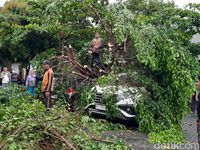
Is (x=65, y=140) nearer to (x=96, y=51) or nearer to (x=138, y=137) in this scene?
(x=138, y=137)

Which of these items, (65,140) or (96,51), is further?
(96,51)

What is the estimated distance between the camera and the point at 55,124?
19.5 feet

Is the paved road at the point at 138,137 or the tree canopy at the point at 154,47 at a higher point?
the tree canopy at the point at 154,47

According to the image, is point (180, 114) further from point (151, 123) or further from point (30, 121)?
point (30, 121)

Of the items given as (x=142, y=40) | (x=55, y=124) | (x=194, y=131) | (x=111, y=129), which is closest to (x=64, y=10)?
(x=142, y=40)

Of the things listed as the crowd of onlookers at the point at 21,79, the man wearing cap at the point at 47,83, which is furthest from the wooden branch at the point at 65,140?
the crowd of onlookers at the point at 21,79

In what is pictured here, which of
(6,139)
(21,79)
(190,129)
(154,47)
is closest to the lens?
(6,139)

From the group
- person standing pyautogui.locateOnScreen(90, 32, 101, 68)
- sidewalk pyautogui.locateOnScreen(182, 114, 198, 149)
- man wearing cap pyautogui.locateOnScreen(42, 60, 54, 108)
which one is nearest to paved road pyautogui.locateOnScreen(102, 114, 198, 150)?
sidewalk pyautogui.locateOnScreen(182, 114, 198, 149)

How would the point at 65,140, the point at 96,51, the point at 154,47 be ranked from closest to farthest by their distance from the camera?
the point at 65,140 → the point at 154,47 → the point at 96,51

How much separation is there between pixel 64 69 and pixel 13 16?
10214 millimetres

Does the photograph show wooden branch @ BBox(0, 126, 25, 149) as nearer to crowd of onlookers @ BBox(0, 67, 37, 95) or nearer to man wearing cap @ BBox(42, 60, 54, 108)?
man wearing cap @ BBox(42, 60, 54, 108)

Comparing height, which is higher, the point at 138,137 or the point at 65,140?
the point at 65,140

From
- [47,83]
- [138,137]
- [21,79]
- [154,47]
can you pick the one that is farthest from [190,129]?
[21,79]

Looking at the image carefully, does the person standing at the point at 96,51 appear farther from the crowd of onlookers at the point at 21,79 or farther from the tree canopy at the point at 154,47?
the crowd of onlookers at the point at 21,79
